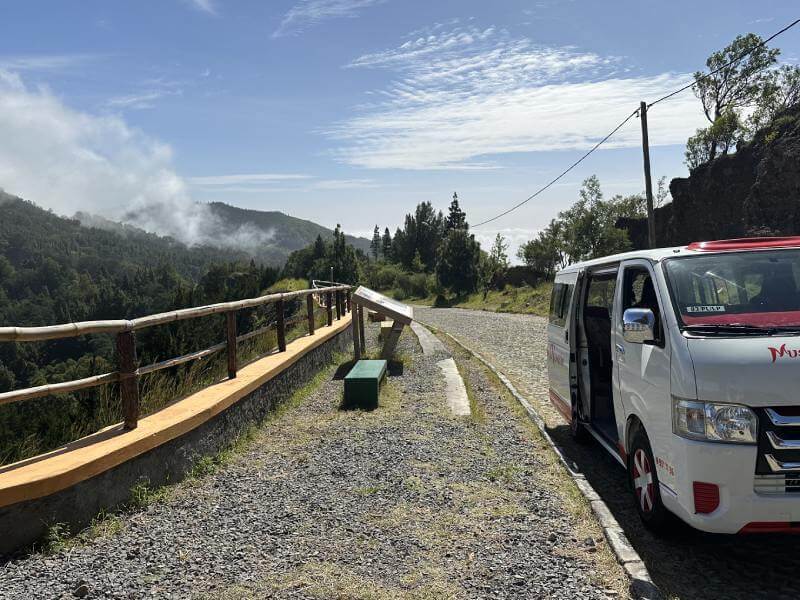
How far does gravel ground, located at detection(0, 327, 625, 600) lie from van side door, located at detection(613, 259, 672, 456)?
881 mm

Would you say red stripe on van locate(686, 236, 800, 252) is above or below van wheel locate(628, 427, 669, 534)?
above

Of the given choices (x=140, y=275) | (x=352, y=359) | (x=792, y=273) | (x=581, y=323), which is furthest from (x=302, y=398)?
(x=140, y=275)

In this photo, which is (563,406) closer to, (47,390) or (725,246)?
(725,246)

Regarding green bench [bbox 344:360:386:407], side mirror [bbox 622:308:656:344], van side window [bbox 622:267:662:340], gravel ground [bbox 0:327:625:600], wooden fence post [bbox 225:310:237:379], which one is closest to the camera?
gravel ground [bbox 0:327:625:600]

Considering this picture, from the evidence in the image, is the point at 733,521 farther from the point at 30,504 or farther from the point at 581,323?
the point at 30,504

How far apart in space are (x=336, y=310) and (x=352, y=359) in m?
3.61

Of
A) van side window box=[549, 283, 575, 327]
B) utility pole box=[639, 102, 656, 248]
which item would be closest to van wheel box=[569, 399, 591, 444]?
van side window box=[549, 283, 575, 327]

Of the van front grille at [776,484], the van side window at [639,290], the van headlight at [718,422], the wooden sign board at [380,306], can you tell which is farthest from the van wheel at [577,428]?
the wooden sign board at [380,306]

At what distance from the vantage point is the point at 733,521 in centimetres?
349

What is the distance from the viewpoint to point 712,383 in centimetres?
355

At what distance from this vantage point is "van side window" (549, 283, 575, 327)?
675cm

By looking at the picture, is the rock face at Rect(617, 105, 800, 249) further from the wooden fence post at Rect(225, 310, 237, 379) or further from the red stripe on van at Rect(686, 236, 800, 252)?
the wooden fence post at Rect(225, 310, 237, 379)

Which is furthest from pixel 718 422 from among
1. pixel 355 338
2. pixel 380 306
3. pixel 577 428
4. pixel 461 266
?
pixel 461 266

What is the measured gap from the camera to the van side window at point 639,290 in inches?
182
